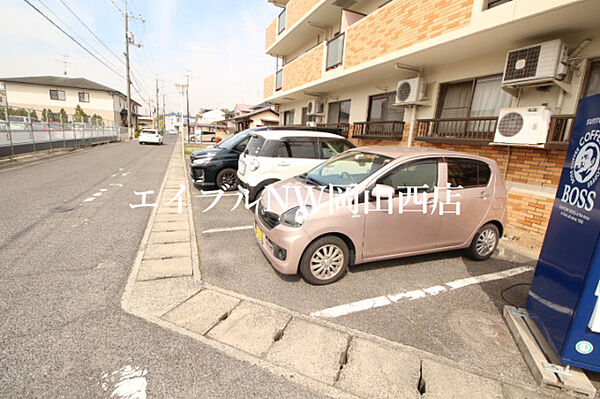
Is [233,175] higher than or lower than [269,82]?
lower

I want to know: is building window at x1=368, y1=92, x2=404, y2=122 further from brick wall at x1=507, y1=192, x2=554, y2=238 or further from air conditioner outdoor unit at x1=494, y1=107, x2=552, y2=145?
brick wall at x1=507, y1=192, x2=554, y2=238

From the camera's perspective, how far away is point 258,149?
5.59 meters

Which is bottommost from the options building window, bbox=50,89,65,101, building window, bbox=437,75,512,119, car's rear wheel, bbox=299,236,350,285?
car's rear wheel, bbox=299,236,350,285

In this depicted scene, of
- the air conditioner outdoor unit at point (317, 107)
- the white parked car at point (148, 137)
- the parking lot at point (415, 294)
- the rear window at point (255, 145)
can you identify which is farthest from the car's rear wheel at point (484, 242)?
the white parked car at point (148, 137)

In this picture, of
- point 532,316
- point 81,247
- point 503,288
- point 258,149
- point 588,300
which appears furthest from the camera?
point 258,149

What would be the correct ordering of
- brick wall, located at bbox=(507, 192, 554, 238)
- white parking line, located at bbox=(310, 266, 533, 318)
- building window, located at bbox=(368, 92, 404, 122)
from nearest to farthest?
white parking line, located at bbox=(310, 266, 533, 318) < brick wall, located at bbox=(507, 192, 554, 238) < building window, located at bbox=(368, 92, 404, 122)

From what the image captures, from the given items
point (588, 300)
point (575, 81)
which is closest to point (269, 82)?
point (575, 81)

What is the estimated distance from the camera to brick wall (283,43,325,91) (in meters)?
9.45

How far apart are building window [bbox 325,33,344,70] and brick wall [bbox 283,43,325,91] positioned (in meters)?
0.37

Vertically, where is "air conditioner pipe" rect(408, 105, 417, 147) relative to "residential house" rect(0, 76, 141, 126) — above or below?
below

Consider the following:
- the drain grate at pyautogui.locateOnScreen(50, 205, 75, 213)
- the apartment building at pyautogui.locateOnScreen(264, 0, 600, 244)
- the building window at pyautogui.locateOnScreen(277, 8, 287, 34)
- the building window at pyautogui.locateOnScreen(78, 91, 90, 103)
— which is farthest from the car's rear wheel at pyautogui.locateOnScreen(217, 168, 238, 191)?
the building window at pyautogui.locateOnScreen(78, 91, 90, 103)

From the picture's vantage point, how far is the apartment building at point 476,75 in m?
4.05

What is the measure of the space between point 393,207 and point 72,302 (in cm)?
342

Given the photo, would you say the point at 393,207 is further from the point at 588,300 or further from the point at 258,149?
the point at 258,149
